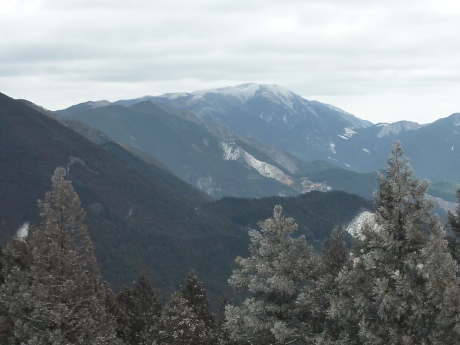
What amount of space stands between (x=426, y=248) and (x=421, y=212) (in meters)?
1.84

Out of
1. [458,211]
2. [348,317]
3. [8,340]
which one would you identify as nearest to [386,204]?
[348,317]

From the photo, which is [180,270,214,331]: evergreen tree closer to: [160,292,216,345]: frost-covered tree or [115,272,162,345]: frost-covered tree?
[115,272,162,345]: frost-covered tree

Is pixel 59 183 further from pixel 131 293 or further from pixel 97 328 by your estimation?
pixel 131 293

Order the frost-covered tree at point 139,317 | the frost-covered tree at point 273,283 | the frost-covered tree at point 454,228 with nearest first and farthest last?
the frost-covered tree at point 273,283, the frost-covered tree at point 454,228, the frost-covered tree at point 139,317

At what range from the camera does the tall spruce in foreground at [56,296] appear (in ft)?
98.4

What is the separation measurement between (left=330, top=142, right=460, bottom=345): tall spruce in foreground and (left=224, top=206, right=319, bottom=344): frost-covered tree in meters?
2.94

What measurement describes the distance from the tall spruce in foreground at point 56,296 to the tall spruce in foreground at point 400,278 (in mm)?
14183

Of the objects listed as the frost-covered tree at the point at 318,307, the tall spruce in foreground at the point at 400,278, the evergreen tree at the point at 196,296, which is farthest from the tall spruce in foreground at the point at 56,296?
the evergreen tree at the point at 196,296

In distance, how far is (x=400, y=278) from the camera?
73.3 ft

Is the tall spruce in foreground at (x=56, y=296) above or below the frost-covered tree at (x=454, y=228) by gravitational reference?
below

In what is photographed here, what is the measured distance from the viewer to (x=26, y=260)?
135 ft

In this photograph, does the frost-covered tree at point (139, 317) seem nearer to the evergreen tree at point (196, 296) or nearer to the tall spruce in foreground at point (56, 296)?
the evergreen tree at point (196, 296)

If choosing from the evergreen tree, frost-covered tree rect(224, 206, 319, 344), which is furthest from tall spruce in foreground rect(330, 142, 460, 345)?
the evergreen tree

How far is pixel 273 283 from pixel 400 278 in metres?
6.10
